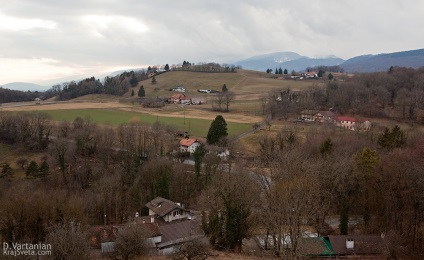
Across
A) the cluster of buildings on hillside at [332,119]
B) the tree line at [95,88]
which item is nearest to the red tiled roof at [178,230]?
the cluster of buildings on hillside at [332,119]

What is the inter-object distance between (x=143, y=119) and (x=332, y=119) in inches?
1667

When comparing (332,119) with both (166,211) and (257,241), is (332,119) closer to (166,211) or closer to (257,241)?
(166,211)

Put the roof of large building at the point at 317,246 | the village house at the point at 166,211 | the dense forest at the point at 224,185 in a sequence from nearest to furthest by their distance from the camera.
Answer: the dense forest at the point at 224,185
the roof of large building at the point at 317,246
the village house at the point at 166,211

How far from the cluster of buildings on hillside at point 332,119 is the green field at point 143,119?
54.1 feet

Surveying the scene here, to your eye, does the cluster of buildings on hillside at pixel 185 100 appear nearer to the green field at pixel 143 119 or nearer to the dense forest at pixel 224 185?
the green field at pixel 143 119

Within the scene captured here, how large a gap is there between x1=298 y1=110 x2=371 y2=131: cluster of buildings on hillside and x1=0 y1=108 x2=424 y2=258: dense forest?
48.4 feet

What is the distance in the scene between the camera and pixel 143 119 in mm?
82438

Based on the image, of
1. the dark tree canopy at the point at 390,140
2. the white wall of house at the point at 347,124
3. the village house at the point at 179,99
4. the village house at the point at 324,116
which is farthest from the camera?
the village house at the point at 179,99

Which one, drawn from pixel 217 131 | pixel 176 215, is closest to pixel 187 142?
pixel 217 131

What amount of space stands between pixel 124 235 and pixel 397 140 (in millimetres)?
40512

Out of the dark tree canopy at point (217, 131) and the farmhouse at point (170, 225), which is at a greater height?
the dark tree canopy at point (217, 131)

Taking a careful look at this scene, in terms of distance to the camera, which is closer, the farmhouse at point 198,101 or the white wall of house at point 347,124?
the white wall of house at point 347,124

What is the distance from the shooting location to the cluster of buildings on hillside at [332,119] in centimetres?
7374

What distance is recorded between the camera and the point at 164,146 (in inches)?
2351
